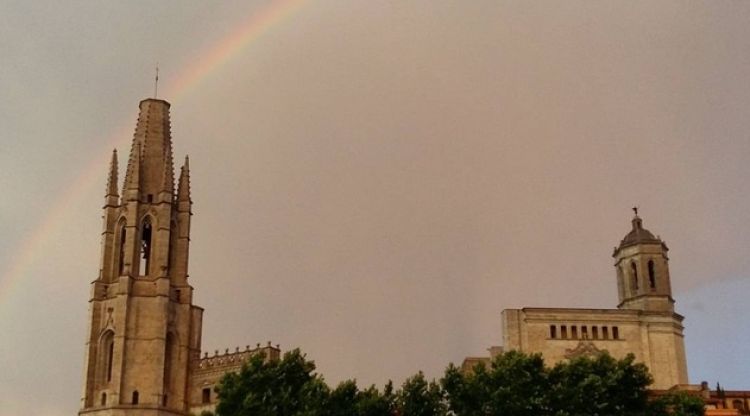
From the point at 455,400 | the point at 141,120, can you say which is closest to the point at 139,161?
the point at 141,120

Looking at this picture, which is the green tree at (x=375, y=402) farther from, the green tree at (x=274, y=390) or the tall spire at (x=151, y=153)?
the tall spire at (x=151, y=153)

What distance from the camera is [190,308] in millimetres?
83500

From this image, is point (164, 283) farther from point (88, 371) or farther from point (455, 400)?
A: point (455, 400)

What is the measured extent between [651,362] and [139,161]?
42.4 meters

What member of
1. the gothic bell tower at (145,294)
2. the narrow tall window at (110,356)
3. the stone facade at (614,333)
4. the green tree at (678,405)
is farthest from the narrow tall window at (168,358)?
the green tree at (678,405)

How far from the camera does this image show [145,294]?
266 ft

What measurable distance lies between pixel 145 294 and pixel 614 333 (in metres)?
35.3

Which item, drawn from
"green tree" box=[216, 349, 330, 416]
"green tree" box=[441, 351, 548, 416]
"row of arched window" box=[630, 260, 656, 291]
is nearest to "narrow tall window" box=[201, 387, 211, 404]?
"green tree" box=[216, 349, 330, 416]

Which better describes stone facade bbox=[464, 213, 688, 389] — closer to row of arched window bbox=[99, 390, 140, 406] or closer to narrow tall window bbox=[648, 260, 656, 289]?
narrow tall window bbox=[648, 260, 656, 289]

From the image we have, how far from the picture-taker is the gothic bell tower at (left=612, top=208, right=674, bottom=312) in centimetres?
8112

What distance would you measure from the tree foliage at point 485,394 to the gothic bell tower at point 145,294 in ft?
81.9

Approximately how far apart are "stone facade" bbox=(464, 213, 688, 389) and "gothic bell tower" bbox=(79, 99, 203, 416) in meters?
22.6

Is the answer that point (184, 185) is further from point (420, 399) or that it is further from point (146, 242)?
point (420, 399)

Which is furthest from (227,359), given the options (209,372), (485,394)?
(485,394)
